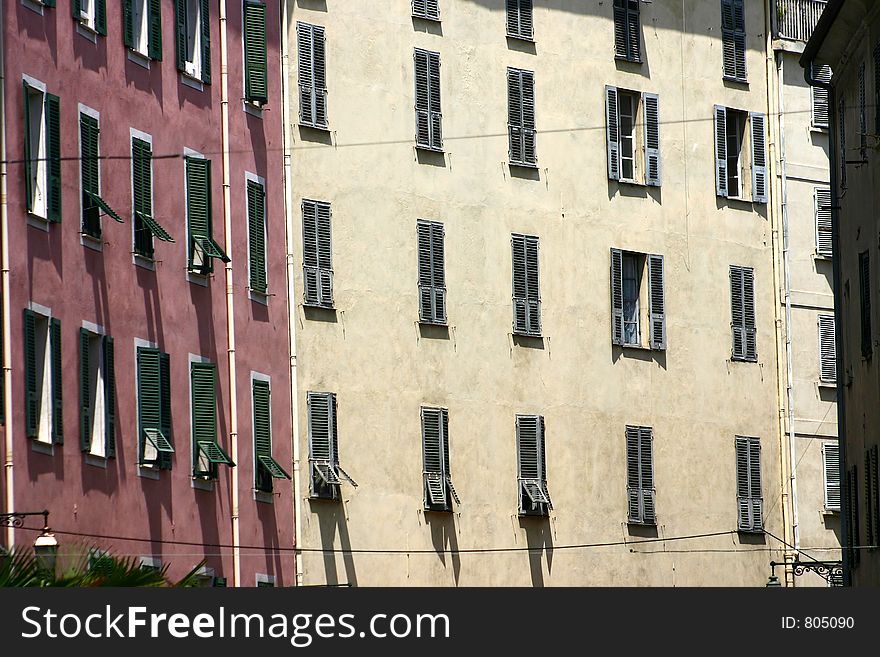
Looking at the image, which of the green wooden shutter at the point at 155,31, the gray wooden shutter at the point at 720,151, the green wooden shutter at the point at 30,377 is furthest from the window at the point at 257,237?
the gray wooden shutter at the point at 720,151

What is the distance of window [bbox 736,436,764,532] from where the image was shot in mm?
60688

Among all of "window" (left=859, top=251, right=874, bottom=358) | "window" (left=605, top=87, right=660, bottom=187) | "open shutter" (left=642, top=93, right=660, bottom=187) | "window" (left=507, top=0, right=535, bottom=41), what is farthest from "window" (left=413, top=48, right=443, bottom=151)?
"window" (left=859, top=251, right=874, bottom=358)

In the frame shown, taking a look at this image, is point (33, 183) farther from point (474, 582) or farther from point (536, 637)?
point (536, 637)

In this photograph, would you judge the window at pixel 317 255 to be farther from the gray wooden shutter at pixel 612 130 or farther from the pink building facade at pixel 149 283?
the gray wooden shutter at pixel 612 130

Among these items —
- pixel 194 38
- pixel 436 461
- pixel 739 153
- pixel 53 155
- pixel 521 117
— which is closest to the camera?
pixel 53 155

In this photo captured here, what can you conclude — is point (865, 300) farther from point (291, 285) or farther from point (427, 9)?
point (427, 9)

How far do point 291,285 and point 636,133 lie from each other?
11.0m

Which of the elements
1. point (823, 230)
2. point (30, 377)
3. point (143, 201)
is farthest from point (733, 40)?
point (30, 377)

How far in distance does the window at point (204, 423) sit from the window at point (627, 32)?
15728 mm

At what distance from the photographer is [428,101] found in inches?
2223

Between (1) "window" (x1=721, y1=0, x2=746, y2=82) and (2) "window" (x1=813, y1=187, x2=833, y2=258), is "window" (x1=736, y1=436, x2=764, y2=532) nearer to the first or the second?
(2) "window" (x1=813, y1=187, x2=833, y2=258)

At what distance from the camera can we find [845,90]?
163 feet

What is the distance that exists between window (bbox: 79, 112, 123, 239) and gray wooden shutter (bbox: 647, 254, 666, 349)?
17806 mm

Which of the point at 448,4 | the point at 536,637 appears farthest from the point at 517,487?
the point at 536,637
